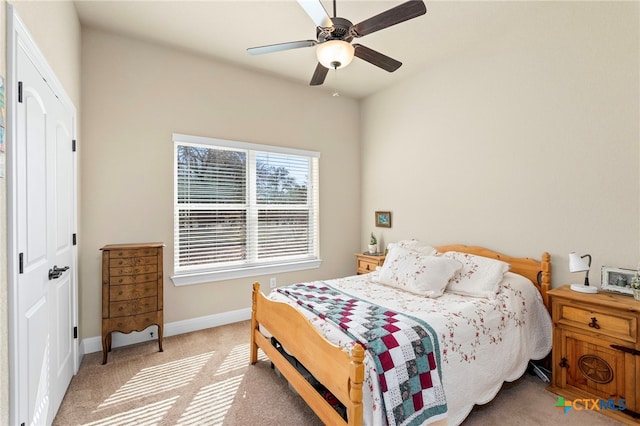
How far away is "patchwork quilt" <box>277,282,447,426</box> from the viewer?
1.53 m

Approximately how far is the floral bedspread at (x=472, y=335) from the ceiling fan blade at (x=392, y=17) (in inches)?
75.2

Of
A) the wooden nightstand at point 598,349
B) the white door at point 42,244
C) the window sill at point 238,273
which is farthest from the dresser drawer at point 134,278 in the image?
the wooden nightstand at point 598,349

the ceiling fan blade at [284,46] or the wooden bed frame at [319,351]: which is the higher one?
the ceiling fan blade at [284,46]

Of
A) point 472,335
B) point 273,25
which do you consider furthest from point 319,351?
point 273,25

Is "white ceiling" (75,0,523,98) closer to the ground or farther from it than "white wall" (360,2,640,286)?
farther from it

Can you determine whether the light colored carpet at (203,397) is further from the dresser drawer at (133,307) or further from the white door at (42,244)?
the dresser drawer at (133,307)

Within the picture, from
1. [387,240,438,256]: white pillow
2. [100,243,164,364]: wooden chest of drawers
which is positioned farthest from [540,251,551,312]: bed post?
[100,243,164,364]: wooden chest of drawers

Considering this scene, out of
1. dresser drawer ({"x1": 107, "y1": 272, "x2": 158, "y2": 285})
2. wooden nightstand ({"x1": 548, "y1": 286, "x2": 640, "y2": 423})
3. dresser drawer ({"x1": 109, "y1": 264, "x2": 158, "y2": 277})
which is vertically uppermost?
dresser drawer ({"x1": 109, "y1": 264, "x2": 158, "y2": 277})

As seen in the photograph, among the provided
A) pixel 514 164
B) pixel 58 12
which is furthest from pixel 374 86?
pixel 58 12

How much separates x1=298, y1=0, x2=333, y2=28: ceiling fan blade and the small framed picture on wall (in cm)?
271

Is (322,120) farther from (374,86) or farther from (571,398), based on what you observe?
(571,398)

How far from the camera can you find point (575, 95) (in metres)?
2.44

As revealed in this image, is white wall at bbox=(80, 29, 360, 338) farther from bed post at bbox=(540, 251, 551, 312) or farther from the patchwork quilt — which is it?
bed post at bbox=(540, 251, 551, 312)

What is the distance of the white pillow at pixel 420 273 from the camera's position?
253 centimetres
